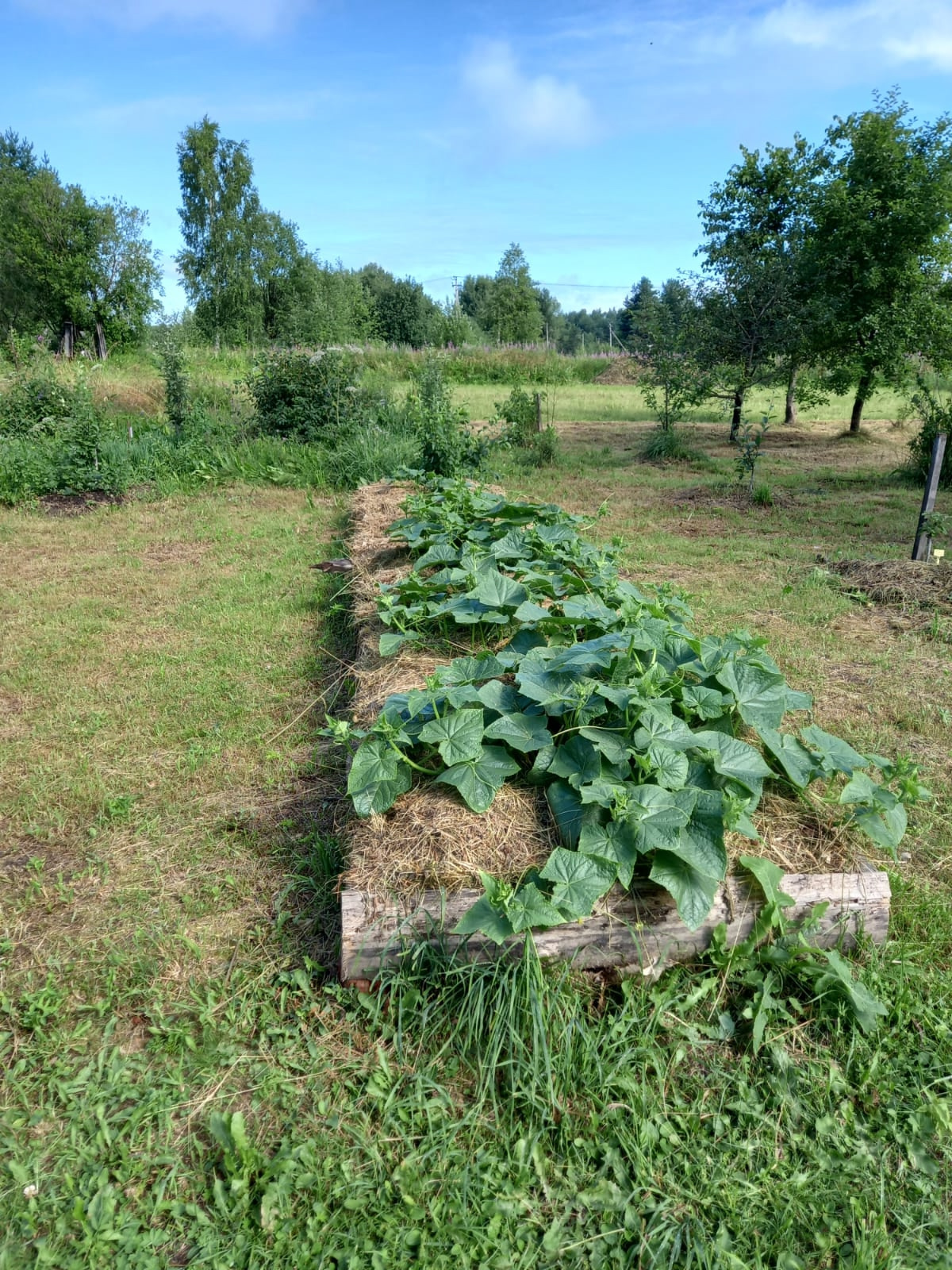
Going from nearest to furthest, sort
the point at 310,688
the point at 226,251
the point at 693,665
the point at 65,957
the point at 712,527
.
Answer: the point at 65,957, the point at 693,665, the point at 310,688, the point at 712,527, the point at 226,251

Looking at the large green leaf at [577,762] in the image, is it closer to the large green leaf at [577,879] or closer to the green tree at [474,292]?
the large green leaf at [577,879]

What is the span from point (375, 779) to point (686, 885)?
931 millimetres

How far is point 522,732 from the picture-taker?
2434 millimetres

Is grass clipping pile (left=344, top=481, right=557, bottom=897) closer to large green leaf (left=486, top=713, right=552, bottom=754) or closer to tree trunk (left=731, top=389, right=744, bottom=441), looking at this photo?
large green leaf (left=486, top=713, right=552, bottom=754)

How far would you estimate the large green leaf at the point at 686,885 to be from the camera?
1.96 meters

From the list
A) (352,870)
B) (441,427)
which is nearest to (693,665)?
(352,870)

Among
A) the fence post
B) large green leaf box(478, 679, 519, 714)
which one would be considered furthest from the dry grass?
the fence post

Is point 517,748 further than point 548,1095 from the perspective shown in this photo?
Yes

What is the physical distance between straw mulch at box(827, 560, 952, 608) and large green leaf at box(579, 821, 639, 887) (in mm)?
3831

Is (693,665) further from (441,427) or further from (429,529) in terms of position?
(441,427)

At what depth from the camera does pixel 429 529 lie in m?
4.82

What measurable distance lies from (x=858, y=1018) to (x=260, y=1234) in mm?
1474

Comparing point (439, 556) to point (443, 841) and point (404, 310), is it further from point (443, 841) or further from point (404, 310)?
point (404, 310)

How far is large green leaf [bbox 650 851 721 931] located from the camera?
1.96 meters
